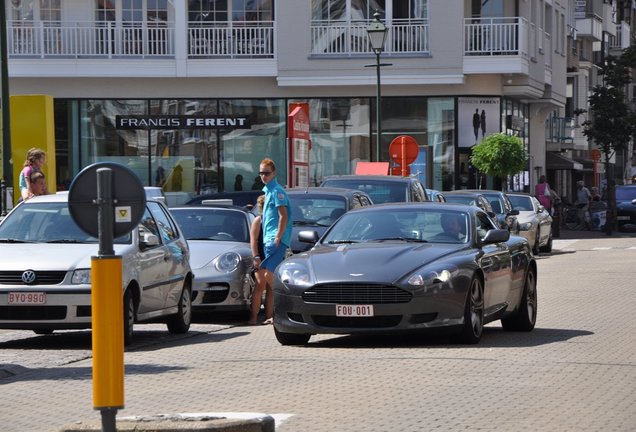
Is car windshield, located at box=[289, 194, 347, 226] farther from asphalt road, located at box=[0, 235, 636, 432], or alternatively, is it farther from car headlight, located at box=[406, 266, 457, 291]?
car headlight, located at box=[406, 266, 457, 291]

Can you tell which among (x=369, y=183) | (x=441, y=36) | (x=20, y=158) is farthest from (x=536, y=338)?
(x=441, y=36)

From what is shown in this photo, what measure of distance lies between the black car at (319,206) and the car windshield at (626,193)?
3459cm

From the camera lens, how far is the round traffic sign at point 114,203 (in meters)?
7.94

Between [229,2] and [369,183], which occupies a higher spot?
[229,2]

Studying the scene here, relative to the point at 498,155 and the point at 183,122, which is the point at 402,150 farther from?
the point at 183,122

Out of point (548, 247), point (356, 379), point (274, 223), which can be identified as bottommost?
point (548, 247)

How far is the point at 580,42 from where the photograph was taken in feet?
269

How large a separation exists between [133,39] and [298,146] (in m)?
17.2

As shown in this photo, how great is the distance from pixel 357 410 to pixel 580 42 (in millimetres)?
74095

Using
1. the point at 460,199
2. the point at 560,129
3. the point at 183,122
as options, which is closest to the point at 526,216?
the point at 460,199

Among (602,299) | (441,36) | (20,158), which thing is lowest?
(602,299)

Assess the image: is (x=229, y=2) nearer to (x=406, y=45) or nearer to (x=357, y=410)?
(x=406, y=45)

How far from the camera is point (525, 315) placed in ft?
52.8

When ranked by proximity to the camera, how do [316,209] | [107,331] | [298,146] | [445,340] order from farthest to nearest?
1. [298,146]
2. [316,209]
3. [445,340]
4. [107,331]
